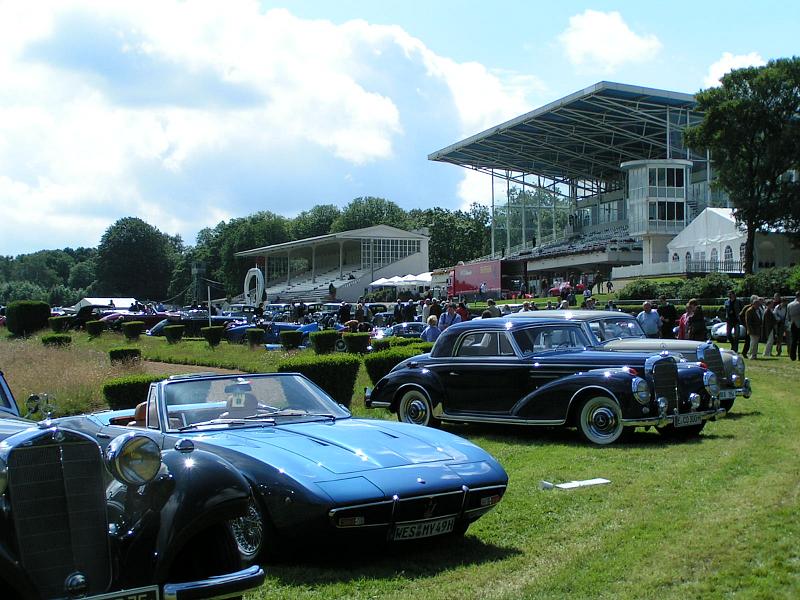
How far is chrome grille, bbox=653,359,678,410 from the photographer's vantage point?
Result: 420 inches

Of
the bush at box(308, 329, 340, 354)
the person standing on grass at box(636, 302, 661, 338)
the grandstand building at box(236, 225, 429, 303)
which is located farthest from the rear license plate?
the grandstand building at box(236, 225, 429, 303)

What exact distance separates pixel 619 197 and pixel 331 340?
71.2 metres

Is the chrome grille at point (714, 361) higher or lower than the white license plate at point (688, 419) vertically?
higher

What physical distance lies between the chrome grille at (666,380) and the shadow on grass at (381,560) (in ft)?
16.8

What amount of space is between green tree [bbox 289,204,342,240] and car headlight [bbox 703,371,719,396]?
397ft

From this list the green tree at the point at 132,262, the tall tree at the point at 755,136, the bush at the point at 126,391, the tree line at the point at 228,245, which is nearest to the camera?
the bush at the point at 126,391

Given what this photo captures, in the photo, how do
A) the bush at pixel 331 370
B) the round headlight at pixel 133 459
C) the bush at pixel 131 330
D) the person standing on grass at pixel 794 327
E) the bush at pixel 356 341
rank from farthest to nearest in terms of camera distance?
1. the bush at pixel 131 330
2. the bush at pixel 356 341
3. the person standing on grass at pixel 794 327
4. the bush at pixel 331 370
5. the round headlight at pixel 133 459

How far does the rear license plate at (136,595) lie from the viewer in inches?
147

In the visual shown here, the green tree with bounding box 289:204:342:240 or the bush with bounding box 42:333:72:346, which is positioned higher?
the green tree with bounding box 289:204:342:240

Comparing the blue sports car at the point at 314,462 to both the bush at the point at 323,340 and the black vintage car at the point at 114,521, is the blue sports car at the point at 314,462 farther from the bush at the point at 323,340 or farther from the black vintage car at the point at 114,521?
the bush at the point at 323,340

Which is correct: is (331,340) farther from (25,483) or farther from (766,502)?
(25,483)

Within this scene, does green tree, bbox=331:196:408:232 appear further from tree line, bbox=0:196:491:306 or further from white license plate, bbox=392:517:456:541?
white license plate, bbox=392:517:456:541

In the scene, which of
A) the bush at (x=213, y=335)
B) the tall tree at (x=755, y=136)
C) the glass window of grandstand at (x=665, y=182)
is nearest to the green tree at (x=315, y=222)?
the glass window of grandstand at (x=665, y=182)

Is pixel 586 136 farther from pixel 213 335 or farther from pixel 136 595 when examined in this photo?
pixel 136 595
